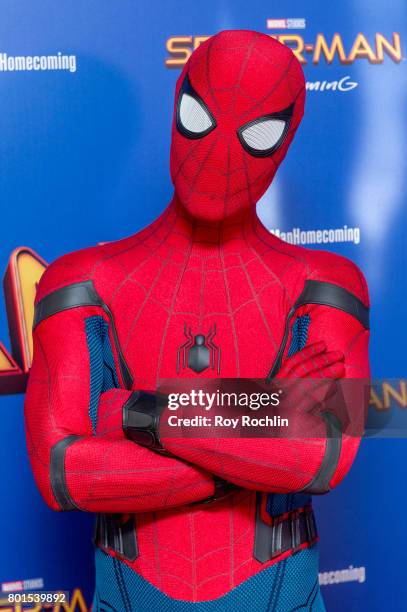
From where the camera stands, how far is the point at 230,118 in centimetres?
143

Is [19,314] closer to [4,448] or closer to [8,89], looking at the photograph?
[4,448]

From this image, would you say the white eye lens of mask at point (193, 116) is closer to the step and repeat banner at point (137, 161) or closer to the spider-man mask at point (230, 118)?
the spider-man mask at point (230, 118)

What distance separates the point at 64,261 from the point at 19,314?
724 millimetres

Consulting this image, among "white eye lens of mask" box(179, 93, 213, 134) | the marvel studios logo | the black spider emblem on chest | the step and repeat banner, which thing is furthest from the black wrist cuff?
the marvel studios logo

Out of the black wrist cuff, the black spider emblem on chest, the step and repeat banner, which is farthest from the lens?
the step and repeat banner

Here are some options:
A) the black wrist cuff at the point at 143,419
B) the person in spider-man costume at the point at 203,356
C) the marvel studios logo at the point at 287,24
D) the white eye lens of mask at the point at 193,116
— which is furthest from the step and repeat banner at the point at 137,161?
the black wrist cuff at the point at 143,419

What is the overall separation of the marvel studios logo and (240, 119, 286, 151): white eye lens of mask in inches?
35.9

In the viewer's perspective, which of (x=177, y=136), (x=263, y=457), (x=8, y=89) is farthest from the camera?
(x=8, y=89)

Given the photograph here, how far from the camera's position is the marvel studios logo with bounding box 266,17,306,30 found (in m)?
2.29

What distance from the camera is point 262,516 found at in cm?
153

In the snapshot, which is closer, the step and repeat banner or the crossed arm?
the crossed arm

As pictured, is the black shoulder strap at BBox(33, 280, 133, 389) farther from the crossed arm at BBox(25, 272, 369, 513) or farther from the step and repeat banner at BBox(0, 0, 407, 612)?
the step and repeat banner at BBox(0, 0, 407, 612)

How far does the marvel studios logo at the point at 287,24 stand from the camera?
229 cm

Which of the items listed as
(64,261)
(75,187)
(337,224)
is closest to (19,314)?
(75,187)
